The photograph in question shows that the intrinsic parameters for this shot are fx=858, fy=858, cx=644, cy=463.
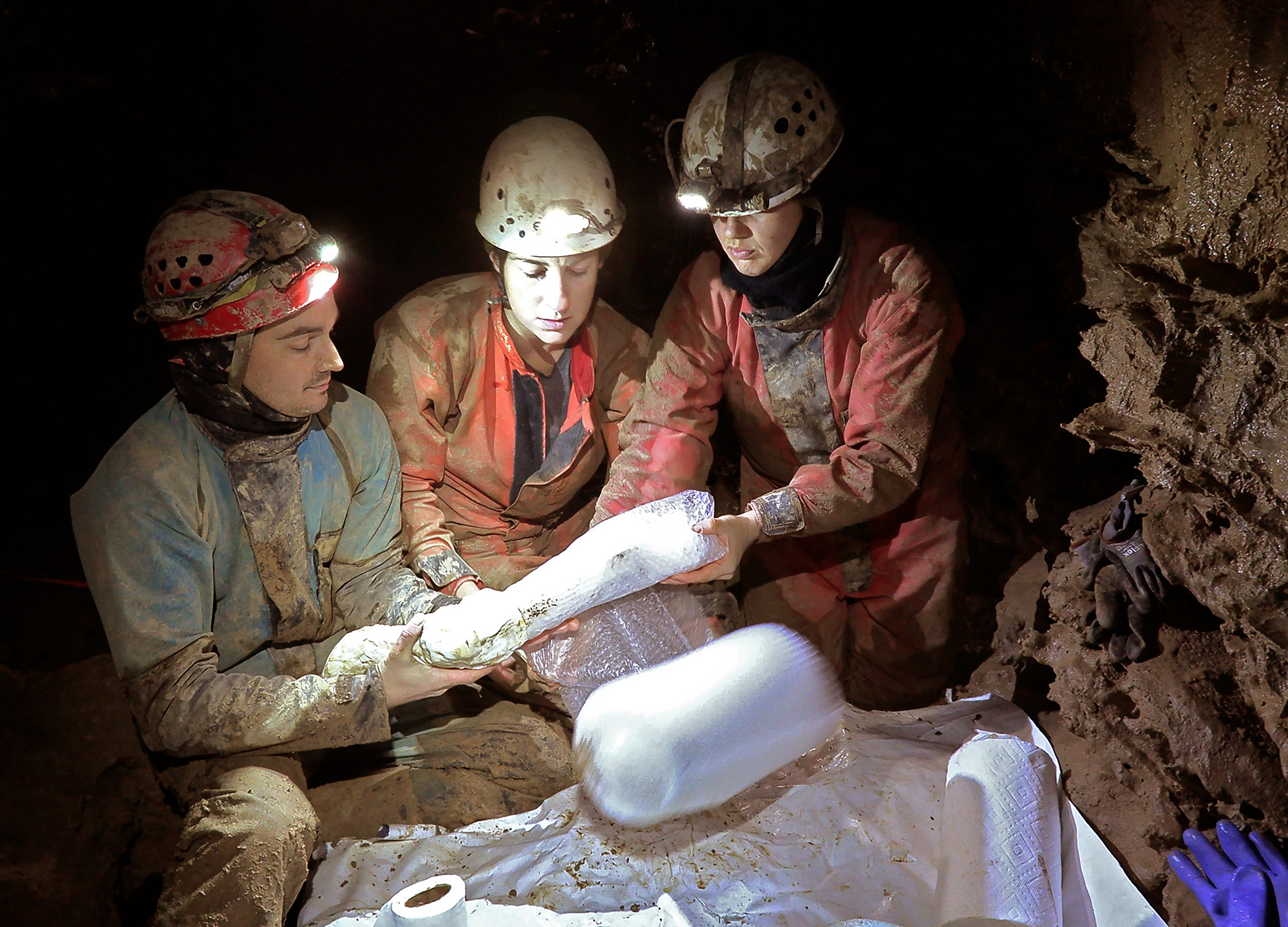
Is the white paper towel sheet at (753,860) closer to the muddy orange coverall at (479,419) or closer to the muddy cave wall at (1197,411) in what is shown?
the muddy cave wall at (1197,411)

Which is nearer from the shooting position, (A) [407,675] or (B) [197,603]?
(B) [197,603]

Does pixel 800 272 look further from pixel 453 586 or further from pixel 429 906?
pixel 429 906

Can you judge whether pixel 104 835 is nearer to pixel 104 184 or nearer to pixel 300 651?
pixel 300 651

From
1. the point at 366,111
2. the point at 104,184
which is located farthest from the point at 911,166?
the point at 104,184

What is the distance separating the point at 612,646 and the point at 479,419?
111 centimetres

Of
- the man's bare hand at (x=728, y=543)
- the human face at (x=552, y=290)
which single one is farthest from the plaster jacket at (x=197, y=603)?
the man's bare hand at (x=728, y=543)

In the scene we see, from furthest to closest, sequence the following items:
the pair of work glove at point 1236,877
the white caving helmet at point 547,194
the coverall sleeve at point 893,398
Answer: the white caving helmet at point 547,194, the coverall sleeve at point 893,398, the pair of work glove at point 1236,877

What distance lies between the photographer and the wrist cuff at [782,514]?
3000 millimetres

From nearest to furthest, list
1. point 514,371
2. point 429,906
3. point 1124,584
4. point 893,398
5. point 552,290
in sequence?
point 429,906 → point 1124,584 → point 893,398 → point 552,290 → point 514,371

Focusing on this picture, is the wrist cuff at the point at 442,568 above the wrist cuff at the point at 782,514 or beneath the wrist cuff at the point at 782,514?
beneath

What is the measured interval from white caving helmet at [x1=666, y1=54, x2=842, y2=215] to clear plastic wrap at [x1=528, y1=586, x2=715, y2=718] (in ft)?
4.44

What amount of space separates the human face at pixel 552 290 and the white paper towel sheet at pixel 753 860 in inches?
63.5

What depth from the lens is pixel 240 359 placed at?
2475mm

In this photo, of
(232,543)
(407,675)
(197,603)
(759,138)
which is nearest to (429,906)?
(407,675)
